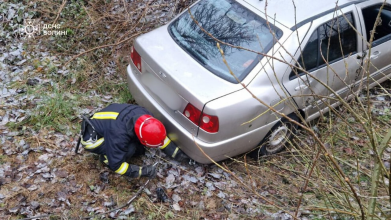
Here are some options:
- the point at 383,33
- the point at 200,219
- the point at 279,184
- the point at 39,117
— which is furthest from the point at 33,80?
the point at 383,33

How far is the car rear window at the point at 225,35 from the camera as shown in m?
3.57

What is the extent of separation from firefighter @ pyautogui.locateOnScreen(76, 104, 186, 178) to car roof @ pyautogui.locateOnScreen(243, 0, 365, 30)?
1658 mm

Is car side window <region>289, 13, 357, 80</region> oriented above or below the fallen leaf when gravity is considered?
above

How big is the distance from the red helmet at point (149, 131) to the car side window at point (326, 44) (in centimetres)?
145

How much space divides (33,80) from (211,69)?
104 inches

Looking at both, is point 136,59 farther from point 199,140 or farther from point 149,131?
point 199,140

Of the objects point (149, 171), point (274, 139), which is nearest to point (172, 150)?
point (149, 171)

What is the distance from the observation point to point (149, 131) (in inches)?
127

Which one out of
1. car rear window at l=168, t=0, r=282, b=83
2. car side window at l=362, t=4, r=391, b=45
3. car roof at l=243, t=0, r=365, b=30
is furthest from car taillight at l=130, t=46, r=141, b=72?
car side window at l=362, t=4, r=391, b=45

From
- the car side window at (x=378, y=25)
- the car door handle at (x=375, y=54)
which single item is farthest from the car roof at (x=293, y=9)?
the car door handle at (x=375, y=54)

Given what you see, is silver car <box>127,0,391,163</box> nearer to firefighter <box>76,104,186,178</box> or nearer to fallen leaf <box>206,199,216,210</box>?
firefighter <box>76,104,186,178</box>

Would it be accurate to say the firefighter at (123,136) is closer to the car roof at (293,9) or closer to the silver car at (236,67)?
the silver car at (236,67)

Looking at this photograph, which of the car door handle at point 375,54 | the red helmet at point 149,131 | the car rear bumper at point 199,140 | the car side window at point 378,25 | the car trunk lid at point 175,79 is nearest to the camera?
the red helmet at point 149,131

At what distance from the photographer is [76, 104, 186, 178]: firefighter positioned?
3.28 meters
